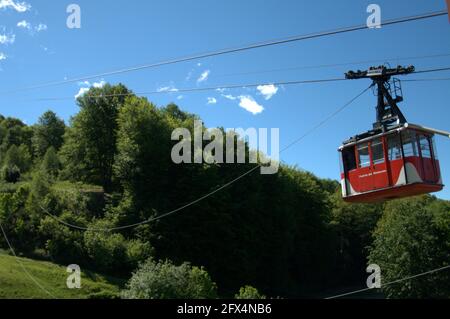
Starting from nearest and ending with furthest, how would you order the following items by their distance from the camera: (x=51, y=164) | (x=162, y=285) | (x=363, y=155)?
(x=363, y=155) < (x=162, y=285) < (x=51, y=164)

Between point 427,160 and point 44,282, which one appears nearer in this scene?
point 427,160

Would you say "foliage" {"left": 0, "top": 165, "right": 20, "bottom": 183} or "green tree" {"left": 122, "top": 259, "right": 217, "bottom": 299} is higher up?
"foliage" {"left": 0, "top": 165, "right": 20, "bottom": 183}

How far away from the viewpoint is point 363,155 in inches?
887

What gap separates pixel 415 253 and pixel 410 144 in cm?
4248

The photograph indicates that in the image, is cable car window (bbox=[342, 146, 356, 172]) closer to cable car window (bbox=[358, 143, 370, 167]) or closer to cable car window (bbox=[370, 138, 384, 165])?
cable car window (bbox=[358, 143, 370, 167])

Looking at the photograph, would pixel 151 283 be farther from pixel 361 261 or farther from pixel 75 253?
pixel 361 261

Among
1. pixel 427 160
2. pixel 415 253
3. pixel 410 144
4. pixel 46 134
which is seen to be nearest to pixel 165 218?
pixel 415 253

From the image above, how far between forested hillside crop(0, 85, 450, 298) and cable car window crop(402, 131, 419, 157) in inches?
835

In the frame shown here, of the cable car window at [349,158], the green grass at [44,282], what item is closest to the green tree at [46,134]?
the green grass at [44,282]

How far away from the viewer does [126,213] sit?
60438mm

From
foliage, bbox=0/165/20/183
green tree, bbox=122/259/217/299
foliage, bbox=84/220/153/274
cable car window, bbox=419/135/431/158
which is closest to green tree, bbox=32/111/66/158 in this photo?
foliage, bbox=0/165/20/183

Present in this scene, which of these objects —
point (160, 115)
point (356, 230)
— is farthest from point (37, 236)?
point (356, 230)

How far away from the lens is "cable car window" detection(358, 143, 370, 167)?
73.0 feet

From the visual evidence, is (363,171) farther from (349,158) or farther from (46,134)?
(46,134)
